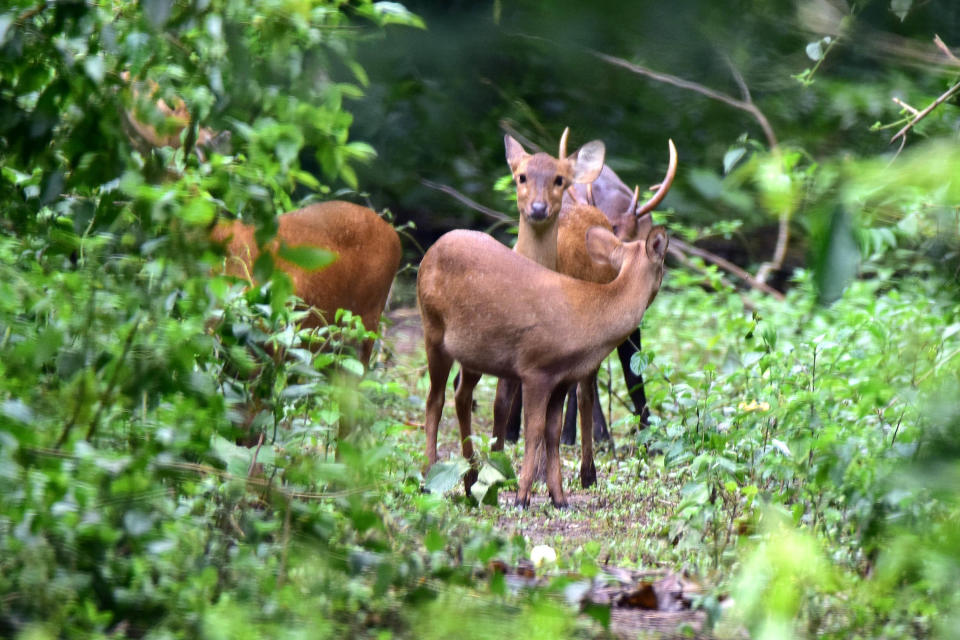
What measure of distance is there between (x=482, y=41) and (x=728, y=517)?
2.85 m

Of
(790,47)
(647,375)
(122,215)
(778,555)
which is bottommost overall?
(647,375)

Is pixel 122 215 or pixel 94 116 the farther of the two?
pixel 122 215

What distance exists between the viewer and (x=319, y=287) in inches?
192

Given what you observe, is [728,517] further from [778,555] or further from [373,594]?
[778,555]

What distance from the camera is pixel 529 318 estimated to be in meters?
4.57

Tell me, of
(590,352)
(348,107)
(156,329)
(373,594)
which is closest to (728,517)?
(590,352)

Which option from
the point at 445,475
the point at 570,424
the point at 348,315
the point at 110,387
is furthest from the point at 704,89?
the point at 570,424

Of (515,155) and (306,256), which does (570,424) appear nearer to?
(515,155)

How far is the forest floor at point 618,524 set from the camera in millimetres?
2846

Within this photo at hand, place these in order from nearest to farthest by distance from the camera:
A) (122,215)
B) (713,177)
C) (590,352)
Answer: (713,177)
(122,215)
(590,352)

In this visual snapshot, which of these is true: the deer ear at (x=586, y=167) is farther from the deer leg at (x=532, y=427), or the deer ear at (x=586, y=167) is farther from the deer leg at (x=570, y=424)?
the deer leg at (x=570, y=424)

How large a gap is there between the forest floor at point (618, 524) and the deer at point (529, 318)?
8.2 inches

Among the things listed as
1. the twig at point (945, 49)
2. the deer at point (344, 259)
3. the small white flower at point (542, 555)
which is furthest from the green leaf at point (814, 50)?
the deer at point (344, 259)

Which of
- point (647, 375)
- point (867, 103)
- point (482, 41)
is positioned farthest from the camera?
point (647, 375)
